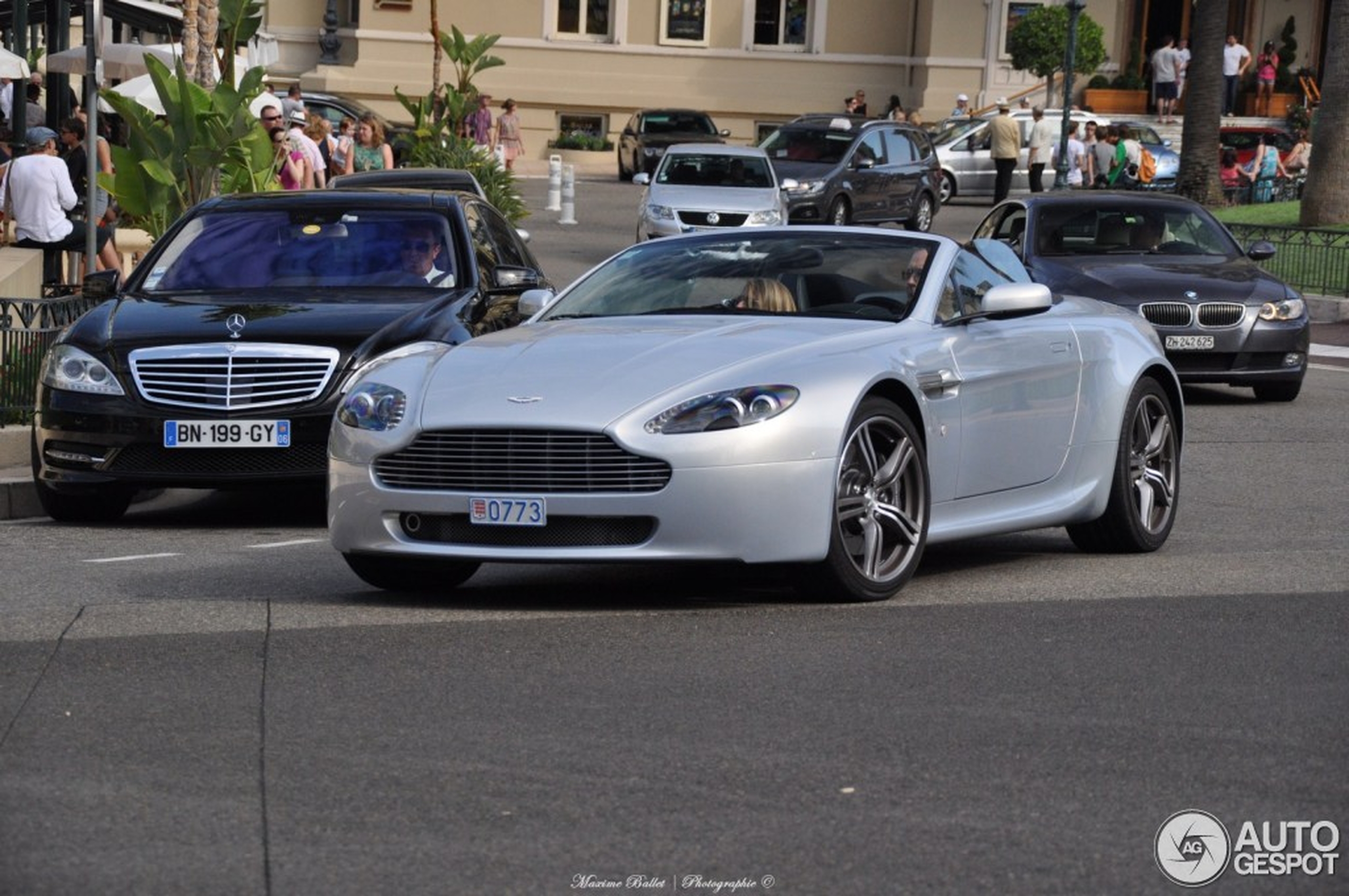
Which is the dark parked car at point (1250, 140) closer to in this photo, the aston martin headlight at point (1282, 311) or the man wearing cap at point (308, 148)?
the man wearing cap at point (308, 148)

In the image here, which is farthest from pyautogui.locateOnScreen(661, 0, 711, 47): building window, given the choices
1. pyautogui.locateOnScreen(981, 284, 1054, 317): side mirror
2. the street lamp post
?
pyautogui.locateOnScreen(981, 284, 1054, 317): side mirror

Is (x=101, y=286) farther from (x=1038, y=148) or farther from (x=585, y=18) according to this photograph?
(x=585, y=18)

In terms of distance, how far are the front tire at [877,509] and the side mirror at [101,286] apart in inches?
218

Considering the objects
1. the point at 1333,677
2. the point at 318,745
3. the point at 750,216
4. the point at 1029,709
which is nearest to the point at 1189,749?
the point at 1029,709

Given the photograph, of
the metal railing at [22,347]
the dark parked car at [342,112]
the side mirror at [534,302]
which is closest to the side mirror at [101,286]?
the metal railing at [22,347]

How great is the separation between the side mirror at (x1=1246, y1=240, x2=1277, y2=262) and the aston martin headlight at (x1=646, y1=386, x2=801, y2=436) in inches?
464

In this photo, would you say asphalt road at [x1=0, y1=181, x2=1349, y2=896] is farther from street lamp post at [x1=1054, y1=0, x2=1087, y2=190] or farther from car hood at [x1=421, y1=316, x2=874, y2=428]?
street lamp post at [x1=1054, y1=0, x2=1087, y2=190]

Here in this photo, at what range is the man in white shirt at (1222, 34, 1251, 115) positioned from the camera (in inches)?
2267

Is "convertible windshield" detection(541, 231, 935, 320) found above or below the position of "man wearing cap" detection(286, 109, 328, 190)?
above

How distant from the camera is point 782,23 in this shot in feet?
200

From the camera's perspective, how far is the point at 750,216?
32.3 meters

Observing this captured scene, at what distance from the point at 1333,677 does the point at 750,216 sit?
25.3 metres

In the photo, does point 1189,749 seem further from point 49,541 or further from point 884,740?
Result: point 49,541

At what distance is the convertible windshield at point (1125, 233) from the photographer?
19328 millimetres
